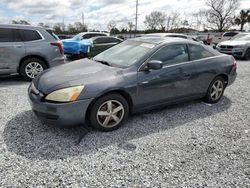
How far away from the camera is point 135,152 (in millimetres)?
2861

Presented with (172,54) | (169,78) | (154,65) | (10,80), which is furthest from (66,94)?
(10,80)

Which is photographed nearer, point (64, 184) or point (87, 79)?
point (64, 184)

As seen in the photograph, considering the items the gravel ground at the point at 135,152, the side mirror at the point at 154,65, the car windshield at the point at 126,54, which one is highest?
the car windshield at the point at 126,54

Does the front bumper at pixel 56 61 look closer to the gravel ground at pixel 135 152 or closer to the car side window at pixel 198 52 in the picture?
the gravel ground at pixel 135 152

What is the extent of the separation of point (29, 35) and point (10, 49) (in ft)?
2.18

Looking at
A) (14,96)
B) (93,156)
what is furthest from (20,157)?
(14,96)

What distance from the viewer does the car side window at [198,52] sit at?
424 centimetres

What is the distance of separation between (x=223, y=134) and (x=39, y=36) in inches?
215

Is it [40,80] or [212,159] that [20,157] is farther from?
[212,159]

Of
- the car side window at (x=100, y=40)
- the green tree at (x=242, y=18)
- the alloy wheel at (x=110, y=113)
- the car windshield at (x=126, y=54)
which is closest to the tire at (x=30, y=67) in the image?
the car windshield at (x=126, y=54)

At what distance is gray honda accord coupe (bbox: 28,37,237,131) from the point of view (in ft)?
10.00

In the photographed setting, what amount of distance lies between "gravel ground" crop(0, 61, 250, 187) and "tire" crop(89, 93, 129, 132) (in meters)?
0.12

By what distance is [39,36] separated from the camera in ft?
20.9

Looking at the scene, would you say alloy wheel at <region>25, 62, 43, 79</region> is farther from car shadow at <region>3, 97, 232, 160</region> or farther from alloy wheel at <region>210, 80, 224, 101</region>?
alloy wheel at <region>210, 80, 224, 101</region>
